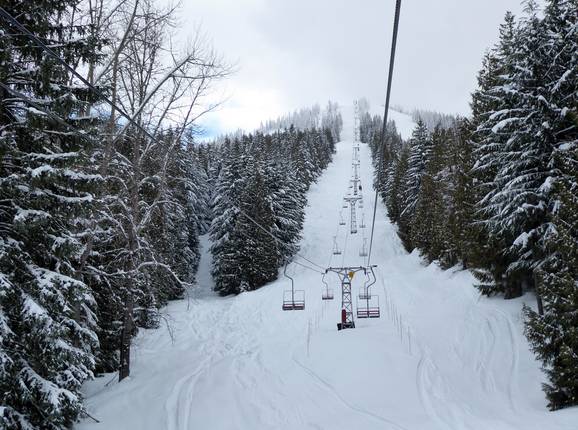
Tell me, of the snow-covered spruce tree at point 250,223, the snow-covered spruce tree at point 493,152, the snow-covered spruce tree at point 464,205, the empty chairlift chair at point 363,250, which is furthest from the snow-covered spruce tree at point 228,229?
the snow-covered spruce tree at point 493,152

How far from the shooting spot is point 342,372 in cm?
1463

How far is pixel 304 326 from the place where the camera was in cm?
2391

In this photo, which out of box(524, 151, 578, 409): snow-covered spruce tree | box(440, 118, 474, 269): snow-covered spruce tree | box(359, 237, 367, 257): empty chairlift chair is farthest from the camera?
box(359, 237, 367, 257): empty chairlift chair

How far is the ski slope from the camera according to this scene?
11.0 m

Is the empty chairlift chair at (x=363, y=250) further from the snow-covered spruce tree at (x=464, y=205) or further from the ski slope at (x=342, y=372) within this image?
the snow-covered spruce tree at (x=464, y=205)

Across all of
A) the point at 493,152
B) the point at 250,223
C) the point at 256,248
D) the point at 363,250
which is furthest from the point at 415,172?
the point at 493,152

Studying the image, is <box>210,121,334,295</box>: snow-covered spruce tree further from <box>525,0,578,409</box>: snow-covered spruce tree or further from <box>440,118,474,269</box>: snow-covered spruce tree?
<box>525,0,578,409</box>: snow-covered spruce tree

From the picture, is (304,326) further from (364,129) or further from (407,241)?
(364,129)

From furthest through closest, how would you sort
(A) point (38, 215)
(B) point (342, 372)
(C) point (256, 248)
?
(C) point (256, 248) → (B) point (342, 372) → (A) point (38, 215)

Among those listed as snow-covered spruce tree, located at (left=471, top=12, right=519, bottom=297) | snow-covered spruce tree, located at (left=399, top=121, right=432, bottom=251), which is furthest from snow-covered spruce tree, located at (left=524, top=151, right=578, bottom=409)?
snow-covered spruce tree, located at (left=399, top=121, right=432, bottom=251)

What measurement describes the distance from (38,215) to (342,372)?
10.9 m

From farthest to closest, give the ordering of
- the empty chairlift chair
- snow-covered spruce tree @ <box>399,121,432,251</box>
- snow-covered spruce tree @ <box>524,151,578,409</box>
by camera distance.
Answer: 1. the empty chairlift chair
2. snow-covered spruce tree @ <box>399,121,432,251</box>
3. snow-covered spruce tree @ <box>524,151,578,409</box>

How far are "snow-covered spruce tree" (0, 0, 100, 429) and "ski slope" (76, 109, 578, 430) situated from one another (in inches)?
138

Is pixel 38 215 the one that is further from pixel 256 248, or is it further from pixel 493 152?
pixel 256 248
